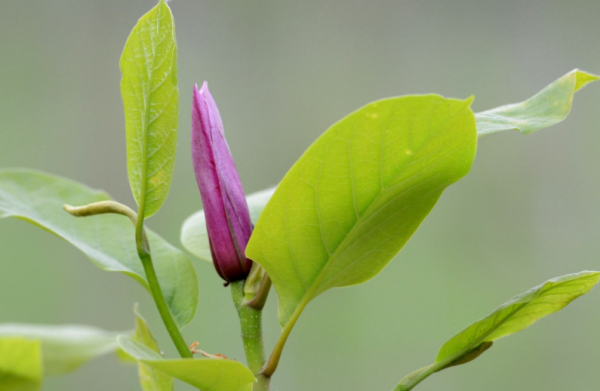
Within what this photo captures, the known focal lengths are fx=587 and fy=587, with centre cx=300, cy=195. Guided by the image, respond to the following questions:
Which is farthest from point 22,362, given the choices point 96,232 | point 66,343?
point 96,232

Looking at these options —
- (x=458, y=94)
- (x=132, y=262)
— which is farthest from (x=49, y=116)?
(x=132, y=262)

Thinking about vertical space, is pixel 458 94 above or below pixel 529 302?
above

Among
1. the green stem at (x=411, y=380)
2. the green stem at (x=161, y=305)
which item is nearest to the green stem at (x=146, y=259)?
the green stem at (x=161, y=305)

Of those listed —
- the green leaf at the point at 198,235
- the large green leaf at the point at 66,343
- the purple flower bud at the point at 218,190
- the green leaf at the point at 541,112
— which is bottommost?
the green leaf at the point at 198,235

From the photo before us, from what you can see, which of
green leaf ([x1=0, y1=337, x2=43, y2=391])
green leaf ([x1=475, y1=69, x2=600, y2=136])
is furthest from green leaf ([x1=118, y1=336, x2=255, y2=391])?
green leaf ([x1=475, y1=69, x2=600, y2=136])

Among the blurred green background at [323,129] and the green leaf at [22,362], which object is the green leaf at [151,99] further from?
the blurred green background at [323,129]

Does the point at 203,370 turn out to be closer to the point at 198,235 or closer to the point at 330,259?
the point at 330,259

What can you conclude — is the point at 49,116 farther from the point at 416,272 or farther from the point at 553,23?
the point at 553,23

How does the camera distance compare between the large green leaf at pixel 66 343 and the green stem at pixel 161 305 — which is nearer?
the large green leaf at pixel 66 343
